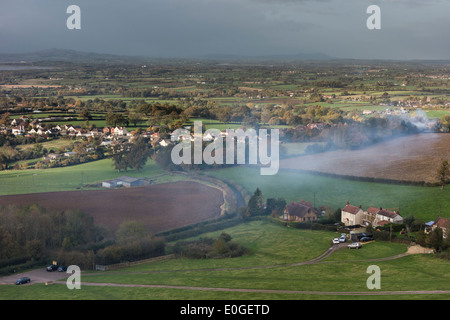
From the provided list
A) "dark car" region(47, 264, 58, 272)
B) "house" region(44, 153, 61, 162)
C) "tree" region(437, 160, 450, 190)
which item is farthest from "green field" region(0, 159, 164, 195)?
"tree" region(437, 160, 450, 190)

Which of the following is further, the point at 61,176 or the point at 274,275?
the point at 61,176

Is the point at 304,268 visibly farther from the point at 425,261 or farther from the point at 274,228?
the point at 274,228

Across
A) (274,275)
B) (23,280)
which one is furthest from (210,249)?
(23,280)

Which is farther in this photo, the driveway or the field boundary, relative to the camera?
the field boundary

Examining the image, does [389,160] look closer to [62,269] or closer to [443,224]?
[443,224]

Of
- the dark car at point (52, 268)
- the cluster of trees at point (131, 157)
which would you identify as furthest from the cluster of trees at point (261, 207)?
the cluster of trees at point (131, 157)

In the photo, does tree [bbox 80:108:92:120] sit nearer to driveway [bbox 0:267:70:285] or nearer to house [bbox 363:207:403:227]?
driveway [bbox 0:267:70:285]
